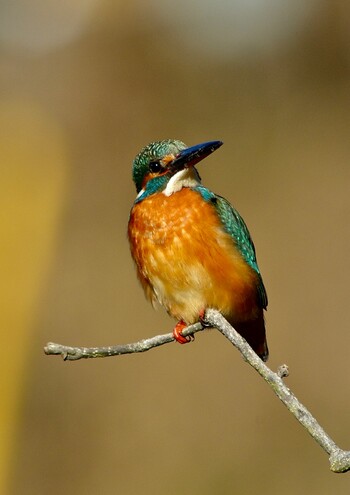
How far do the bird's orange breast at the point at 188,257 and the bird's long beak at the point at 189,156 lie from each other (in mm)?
89

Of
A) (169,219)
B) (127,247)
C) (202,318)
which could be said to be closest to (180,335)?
(202,318)

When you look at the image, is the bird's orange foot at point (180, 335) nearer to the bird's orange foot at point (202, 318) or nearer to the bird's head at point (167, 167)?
the bird's orange foot at point (202, 318)

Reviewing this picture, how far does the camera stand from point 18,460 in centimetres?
471

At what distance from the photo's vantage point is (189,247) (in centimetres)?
248

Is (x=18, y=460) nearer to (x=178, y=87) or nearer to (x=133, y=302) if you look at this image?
(x=133, y=302)

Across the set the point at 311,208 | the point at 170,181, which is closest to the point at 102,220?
the point at 311,208

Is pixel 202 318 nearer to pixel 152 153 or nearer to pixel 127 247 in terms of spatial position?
pixel 152 153

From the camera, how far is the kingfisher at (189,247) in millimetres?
2484

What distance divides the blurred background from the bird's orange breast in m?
1.74

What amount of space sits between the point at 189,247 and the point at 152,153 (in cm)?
34

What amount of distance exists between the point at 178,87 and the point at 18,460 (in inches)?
125

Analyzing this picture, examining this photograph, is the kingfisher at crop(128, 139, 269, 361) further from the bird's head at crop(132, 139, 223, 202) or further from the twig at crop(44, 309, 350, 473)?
the twig at crop(44, 309, 350, 473)

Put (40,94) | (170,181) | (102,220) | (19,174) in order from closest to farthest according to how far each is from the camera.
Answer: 1. (170,181)
2. (102,220)
3. (19,174)
4. (40,94)

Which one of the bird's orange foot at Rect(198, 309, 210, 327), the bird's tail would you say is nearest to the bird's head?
the bird's orange foot at Rect(198, 309, 210, 327)
